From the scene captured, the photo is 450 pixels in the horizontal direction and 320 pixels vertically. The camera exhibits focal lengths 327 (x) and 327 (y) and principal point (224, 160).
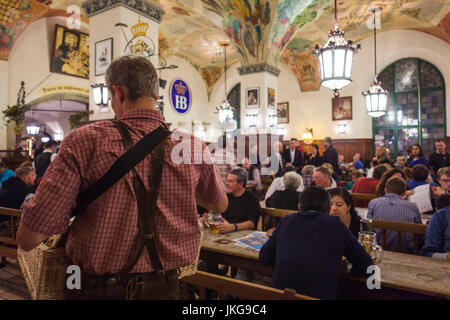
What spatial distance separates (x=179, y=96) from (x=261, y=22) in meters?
6.38

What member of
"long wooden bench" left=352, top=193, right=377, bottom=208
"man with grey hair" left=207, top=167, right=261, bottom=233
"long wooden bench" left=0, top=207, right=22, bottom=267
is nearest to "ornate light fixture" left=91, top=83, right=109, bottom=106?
"long wooden bench" left=0, top=207, right=22, bottom=267

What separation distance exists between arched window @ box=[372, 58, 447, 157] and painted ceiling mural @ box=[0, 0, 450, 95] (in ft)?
4.89

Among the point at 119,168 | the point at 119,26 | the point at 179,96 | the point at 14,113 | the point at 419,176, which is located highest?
the point at 179,96

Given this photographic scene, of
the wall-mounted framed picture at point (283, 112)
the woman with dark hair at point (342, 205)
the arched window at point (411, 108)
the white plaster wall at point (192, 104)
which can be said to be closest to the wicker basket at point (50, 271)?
the woman with dark hair at point (342, 205)

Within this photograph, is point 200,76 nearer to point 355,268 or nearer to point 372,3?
point 372,3

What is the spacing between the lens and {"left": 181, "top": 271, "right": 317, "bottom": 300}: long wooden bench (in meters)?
1.35

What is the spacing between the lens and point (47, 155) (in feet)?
19.6

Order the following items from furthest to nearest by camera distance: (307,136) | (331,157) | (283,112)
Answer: (283,112) → (307,136) → (331,157)

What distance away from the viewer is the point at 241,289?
4.97 ft

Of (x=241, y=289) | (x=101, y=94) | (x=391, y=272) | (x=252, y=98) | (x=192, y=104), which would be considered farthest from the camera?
(x=192, y=104)

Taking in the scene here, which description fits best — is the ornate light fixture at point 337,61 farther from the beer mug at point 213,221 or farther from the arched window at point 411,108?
the arched window at point 411,108

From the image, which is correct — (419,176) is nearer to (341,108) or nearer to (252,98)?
(252,98)

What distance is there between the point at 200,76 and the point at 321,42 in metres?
5.82

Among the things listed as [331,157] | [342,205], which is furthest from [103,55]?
[342,205]
